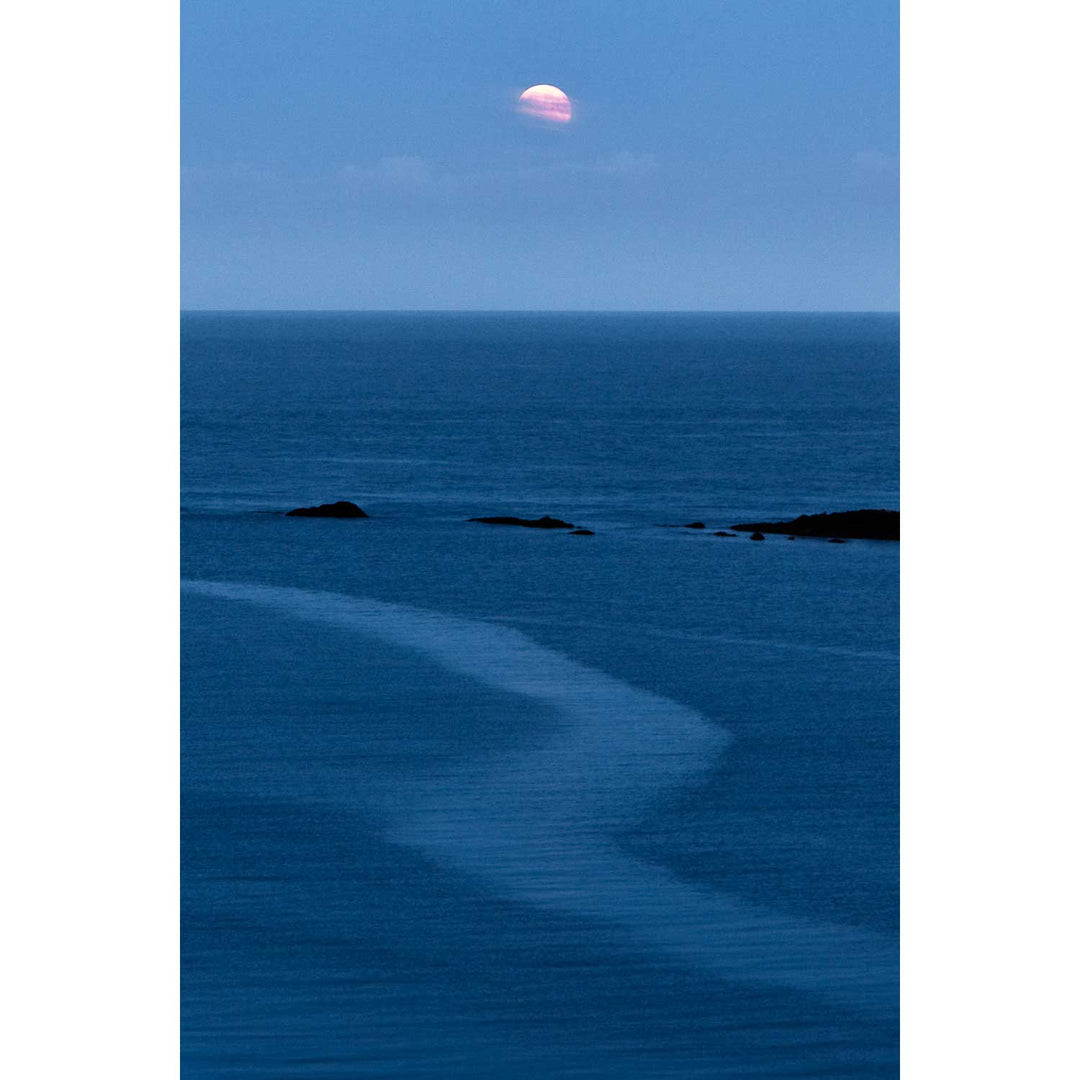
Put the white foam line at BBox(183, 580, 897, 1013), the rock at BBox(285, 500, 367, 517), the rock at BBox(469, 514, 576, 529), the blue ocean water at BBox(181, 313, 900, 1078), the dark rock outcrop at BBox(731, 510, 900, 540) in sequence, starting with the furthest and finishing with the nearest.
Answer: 1. the rock at BBox(285, 500, 367, 517)
2. the rock at BBox(469, 514, 576, 529)
3. the dark rock outcrop at BBox(731, 510, 900, 540)
4. the white foam line at BBox(183, 580, 897, 1013)
5. the blue ocean water at BBox(181, 313, 900, 1078)

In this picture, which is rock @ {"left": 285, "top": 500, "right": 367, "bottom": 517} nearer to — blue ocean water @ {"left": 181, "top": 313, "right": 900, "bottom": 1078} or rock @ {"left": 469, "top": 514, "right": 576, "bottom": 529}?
blue ocean water @ {"left": 181, "top": 313, "right": 900, "bottom": 1078}

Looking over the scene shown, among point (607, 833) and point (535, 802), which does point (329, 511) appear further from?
point (607, 833)

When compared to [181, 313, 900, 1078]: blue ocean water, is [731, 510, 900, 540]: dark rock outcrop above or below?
above

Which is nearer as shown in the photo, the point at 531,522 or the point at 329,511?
the point at 531,522

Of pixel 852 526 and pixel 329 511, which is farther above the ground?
pixel 329 511

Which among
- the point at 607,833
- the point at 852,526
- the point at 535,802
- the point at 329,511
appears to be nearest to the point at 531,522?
the point at 329,511

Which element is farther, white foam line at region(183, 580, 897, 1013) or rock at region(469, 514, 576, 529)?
rock at region(469, 514, 576, 529)

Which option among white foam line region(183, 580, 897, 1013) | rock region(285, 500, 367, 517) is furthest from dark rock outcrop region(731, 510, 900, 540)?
white foam line region(183, 580, 897, 1013)
